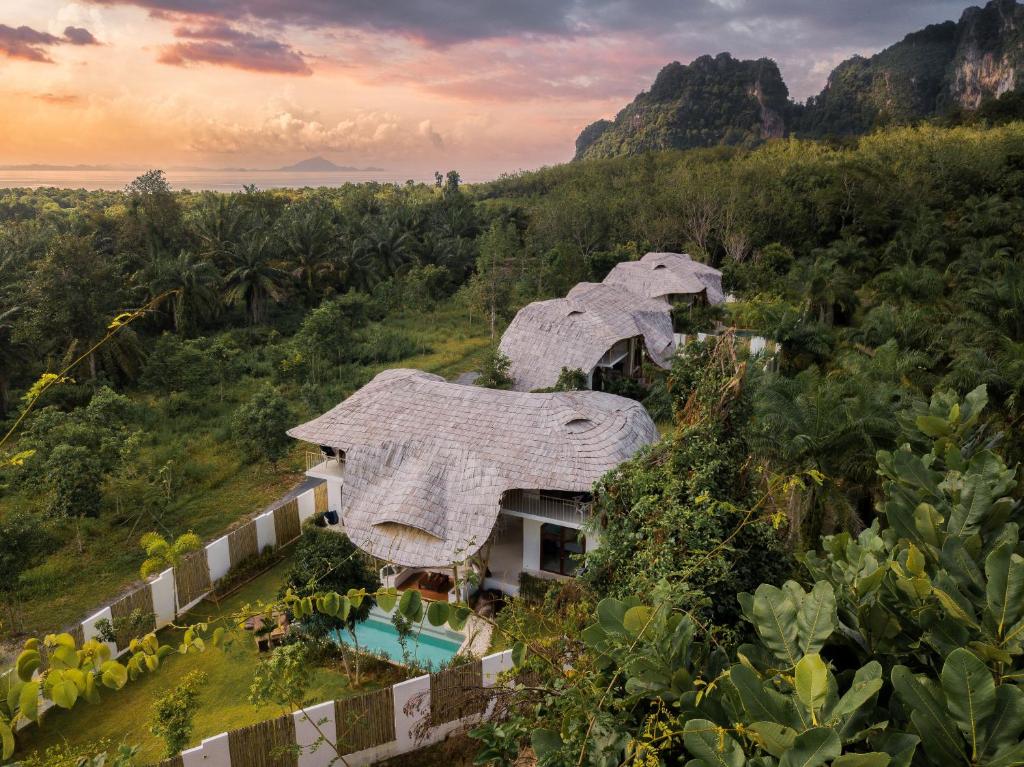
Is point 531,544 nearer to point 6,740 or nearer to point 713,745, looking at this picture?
point 713,745

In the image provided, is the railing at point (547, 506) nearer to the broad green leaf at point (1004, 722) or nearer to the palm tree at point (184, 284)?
the broad green leaf at point (1004, 722)

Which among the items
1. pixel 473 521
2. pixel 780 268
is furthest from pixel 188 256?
pixel 780 268

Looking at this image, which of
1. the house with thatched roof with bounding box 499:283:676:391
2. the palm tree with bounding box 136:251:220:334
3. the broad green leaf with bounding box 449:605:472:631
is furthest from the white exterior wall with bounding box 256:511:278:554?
the palm tree with bounding box 136:251:220:334

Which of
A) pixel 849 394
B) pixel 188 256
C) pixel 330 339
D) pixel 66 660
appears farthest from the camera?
pixel 188 256

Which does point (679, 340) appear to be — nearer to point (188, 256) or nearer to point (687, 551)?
point (687, 551)

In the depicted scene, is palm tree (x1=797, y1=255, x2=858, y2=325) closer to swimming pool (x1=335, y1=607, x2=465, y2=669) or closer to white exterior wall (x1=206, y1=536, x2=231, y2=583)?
swimming pool (x1=335, y1=607, x2=465, y2=669)

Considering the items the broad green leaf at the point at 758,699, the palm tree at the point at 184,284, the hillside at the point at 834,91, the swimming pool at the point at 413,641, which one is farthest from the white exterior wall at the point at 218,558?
the hillside at the point at 834,91
